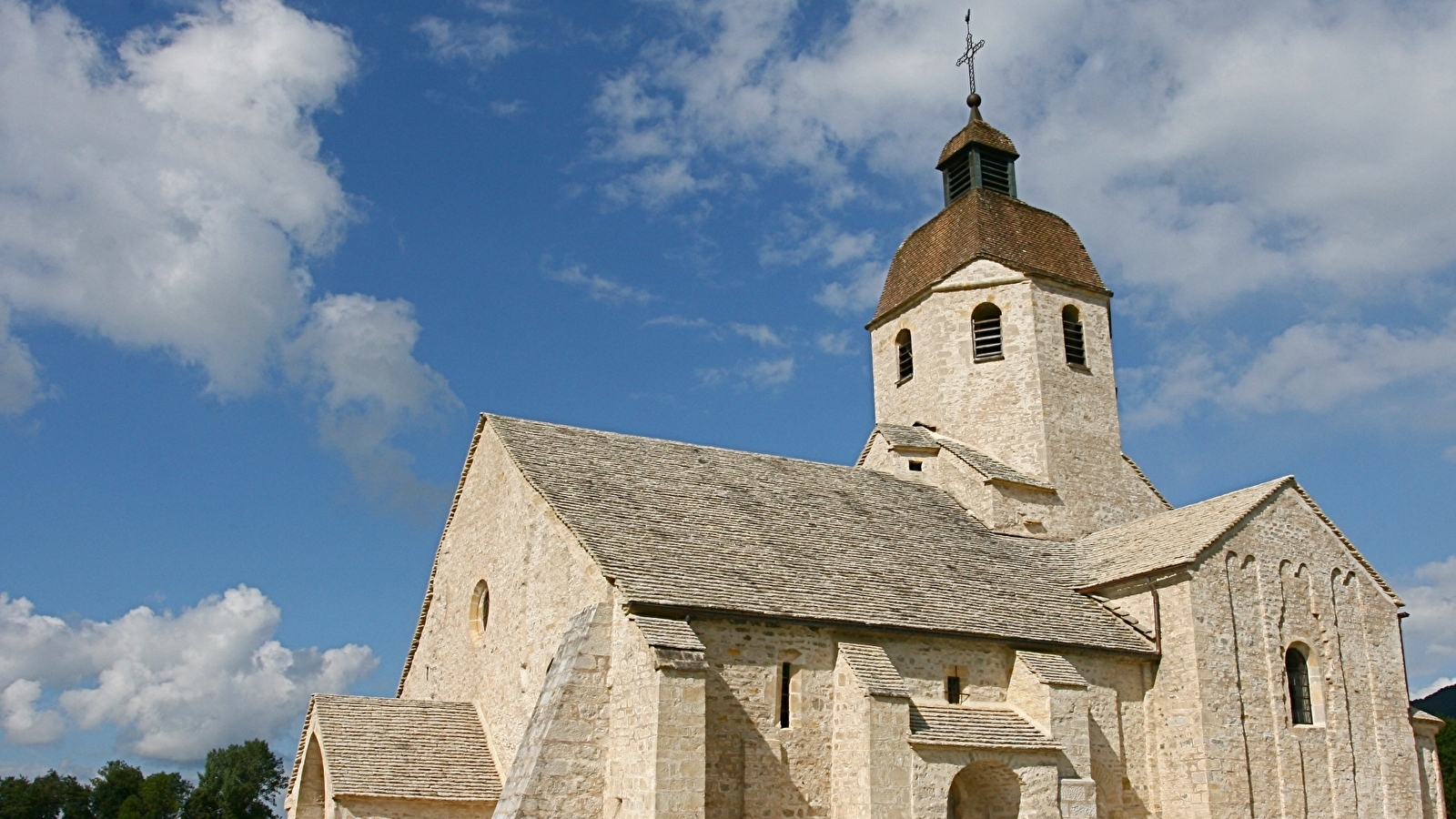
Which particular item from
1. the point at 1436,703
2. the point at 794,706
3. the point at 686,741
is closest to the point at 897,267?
the point at 794,706

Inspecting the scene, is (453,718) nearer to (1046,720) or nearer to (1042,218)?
(1046,720)

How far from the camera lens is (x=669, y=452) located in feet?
71.3

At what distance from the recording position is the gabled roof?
20.1 m

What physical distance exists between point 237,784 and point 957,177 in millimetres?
48169

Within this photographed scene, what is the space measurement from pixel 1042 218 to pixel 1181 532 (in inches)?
374

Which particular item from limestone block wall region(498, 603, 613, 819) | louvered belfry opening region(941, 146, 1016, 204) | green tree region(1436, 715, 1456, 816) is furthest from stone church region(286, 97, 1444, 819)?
green tree region(1436, 715, 1456, 816)

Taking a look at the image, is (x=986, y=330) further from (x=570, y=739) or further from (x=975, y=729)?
(x=570, y=739)

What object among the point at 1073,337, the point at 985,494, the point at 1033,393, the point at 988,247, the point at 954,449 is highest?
the point at 988,247

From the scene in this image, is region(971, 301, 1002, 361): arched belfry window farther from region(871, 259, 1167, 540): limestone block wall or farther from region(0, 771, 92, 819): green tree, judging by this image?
region(0, 771, 92, 819): green tree

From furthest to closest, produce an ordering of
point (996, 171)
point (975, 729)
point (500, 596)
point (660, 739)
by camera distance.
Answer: point (996, 171) < point (500, 596) < point (975, 729) < point (660, 739)

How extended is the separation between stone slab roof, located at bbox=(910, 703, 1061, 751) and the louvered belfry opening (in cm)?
1478

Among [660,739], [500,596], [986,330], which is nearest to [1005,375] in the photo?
[986,330]

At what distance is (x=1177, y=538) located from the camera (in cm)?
2080

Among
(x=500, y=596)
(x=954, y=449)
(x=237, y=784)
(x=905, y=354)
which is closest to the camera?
(x=500, y=596)
